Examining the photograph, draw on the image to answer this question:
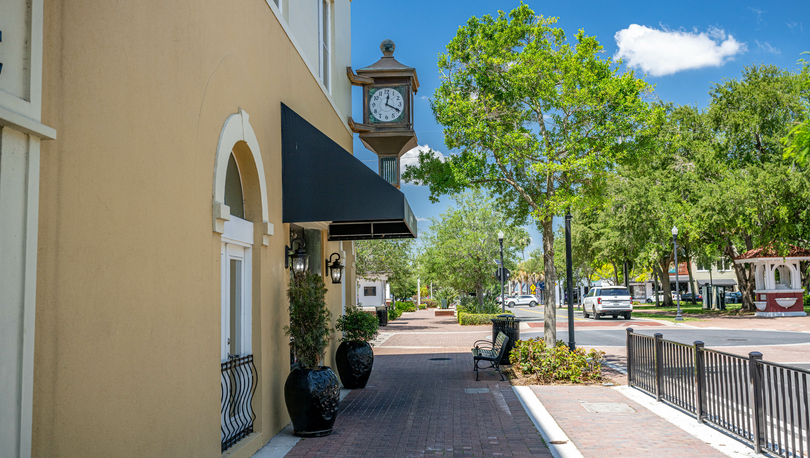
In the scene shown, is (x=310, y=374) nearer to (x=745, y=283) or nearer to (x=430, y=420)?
(x=430, y=420)

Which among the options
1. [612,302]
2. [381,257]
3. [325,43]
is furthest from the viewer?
[612,302]

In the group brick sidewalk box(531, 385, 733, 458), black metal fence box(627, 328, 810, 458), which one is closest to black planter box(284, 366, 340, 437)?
brick sidewalk box(531, 385, 733, 458)

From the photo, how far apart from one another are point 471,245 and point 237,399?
26316 mm

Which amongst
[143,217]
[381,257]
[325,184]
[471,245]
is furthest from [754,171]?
[143,217]

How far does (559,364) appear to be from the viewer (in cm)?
1134

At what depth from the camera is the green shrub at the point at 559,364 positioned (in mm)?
11227

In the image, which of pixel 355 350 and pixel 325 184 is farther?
pixel 355 350

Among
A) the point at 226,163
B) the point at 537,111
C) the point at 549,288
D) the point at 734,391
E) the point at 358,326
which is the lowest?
the point at 734,391

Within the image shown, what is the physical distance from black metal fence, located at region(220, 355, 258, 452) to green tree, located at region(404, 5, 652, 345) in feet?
21.7

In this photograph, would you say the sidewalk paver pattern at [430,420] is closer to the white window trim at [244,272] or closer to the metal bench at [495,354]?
the metal bench at [495,354]

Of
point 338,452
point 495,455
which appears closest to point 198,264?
point 338,452

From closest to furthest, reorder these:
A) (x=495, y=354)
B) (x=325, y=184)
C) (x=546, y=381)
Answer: (x=325, y=184)
(x=546, y=381)
(x=495, y=354)

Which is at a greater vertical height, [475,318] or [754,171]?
[754,171]

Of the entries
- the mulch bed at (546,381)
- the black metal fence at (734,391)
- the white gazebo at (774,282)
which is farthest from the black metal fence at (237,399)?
the white gazebo at (774,282)
